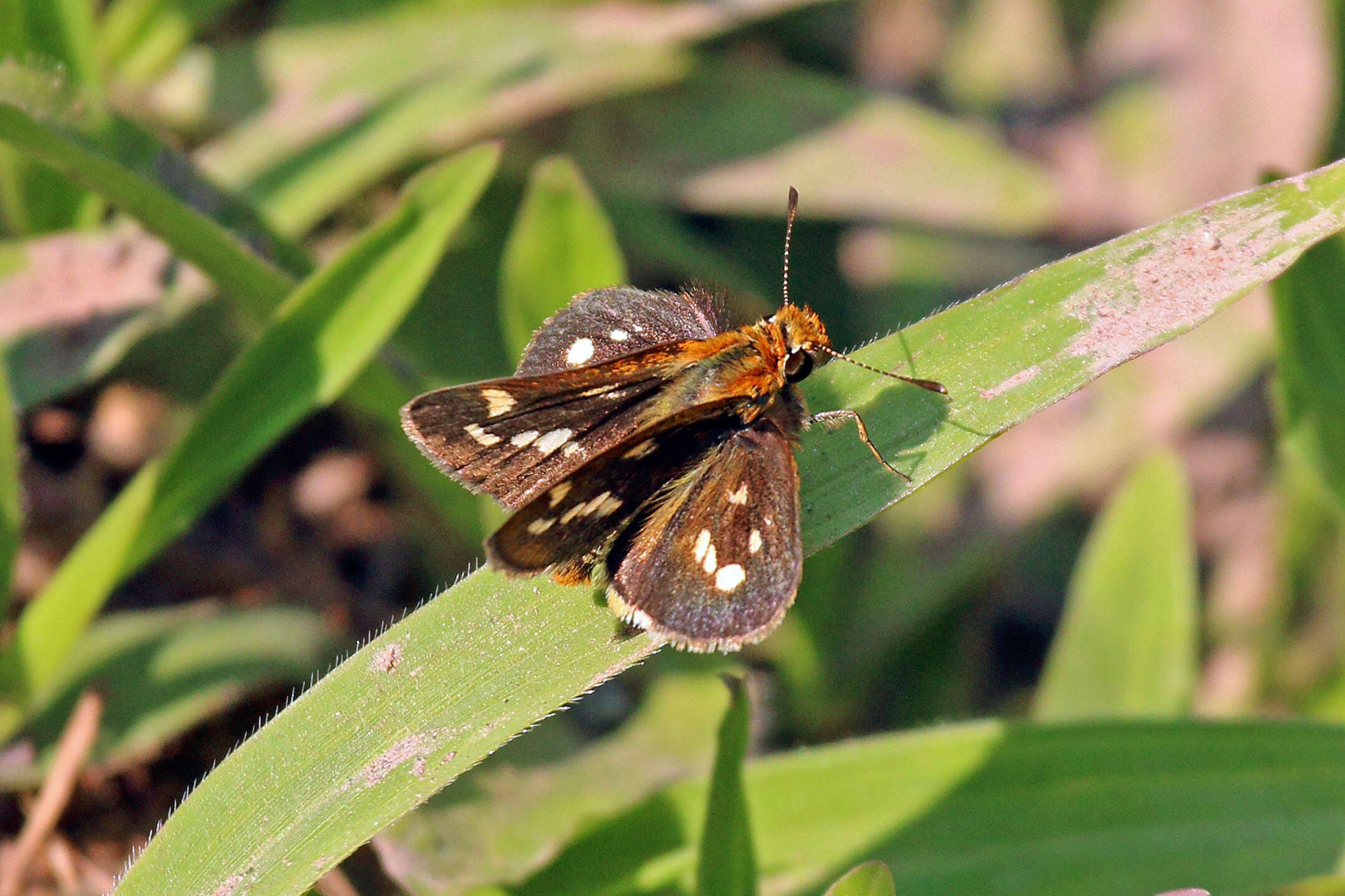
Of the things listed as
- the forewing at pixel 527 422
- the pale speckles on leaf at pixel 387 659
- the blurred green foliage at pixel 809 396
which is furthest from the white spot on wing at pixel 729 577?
the pale speckles on leaf at pixel 387 659

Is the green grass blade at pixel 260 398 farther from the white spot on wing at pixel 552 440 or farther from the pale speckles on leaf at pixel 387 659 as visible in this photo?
the pale speckles on leaf at pixel 387 659

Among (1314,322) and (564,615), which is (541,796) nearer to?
(564,615)

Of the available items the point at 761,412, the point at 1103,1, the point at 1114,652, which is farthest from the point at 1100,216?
the point at 761,412

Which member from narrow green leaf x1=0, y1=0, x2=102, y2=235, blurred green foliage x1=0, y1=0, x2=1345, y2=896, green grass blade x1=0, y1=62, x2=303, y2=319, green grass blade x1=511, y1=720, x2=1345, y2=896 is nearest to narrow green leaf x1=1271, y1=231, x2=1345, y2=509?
blurred green foliage x1=0, y1=0, x2=1345, y2=896

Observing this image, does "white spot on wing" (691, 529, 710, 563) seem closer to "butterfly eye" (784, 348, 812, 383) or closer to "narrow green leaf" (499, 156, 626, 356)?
"butterfly eye" (784, 348, 812, 383)

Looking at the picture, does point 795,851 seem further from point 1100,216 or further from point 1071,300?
point 1100,216
